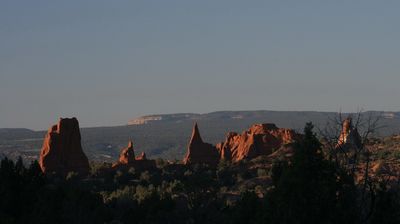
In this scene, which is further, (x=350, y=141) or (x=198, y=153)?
(x=198, y=153)

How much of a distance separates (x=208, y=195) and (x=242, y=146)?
41.0 metres

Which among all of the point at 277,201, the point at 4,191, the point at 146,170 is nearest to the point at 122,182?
the point at 146,170

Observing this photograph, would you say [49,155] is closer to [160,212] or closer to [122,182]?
[122,182]

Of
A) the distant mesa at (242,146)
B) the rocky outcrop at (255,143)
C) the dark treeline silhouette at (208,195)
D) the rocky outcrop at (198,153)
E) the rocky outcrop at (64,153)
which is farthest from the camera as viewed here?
the rocky outcrop at (198,153)

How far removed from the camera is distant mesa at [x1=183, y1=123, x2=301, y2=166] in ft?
352

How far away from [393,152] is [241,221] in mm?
50272

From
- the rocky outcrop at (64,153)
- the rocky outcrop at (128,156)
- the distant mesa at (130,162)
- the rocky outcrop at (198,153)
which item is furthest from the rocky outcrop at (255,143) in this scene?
the rocky outcrop at (64,153)

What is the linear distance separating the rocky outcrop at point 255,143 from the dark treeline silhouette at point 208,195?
16.3 feet

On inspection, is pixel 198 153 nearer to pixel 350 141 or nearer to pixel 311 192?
pixel 350 141

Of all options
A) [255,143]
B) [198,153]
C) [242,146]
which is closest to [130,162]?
[198,153]

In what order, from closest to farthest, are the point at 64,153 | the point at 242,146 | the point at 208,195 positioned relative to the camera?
the point at 208,195, the point at 64,153, the point at 242,146

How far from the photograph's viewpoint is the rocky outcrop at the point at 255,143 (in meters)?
107

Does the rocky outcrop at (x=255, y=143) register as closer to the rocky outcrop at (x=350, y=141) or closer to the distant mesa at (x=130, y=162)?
the distant mesa at (x=130, y=162)

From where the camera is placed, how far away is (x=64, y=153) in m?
103
